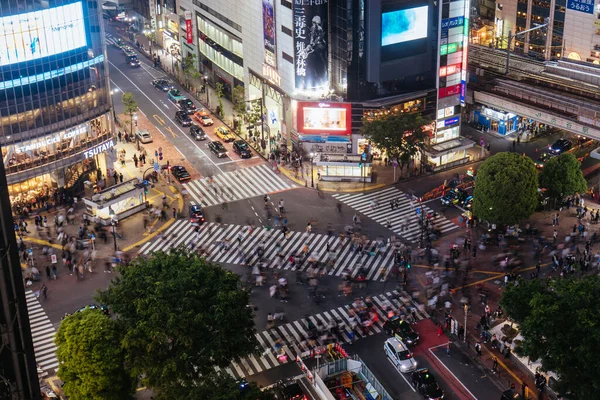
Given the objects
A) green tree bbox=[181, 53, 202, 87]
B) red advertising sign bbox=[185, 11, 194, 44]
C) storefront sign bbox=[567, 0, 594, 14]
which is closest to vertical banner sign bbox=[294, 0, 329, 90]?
green tree bbox=[181, 53, 202, 87]

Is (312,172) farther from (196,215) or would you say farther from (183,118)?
(183,118)

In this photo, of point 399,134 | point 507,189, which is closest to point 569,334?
point 507,189

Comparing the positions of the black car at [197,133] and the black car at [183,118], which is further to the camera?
the black car at [183,118]

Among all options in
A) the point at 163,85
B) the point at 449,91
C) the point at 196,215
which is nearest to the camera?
the point at 196,215

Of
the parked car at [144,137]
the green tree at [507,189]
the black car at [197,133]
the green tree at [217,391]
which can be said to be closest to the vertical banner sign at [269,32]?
the black car at [197,133]

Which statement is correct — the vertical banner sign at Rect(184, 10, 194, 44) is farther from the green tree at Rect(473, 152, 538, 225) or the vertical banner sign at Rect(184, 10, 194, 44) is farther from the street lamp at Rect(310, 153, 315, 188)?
the green tree at Rect(473, 152, 538, 225)

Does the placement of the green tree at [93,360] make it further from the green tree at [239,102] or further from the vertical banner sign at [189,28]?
the vertical banner sign at [189,28]

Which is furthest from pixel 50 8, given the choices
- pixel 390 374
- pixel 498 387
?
pixel 498 387
